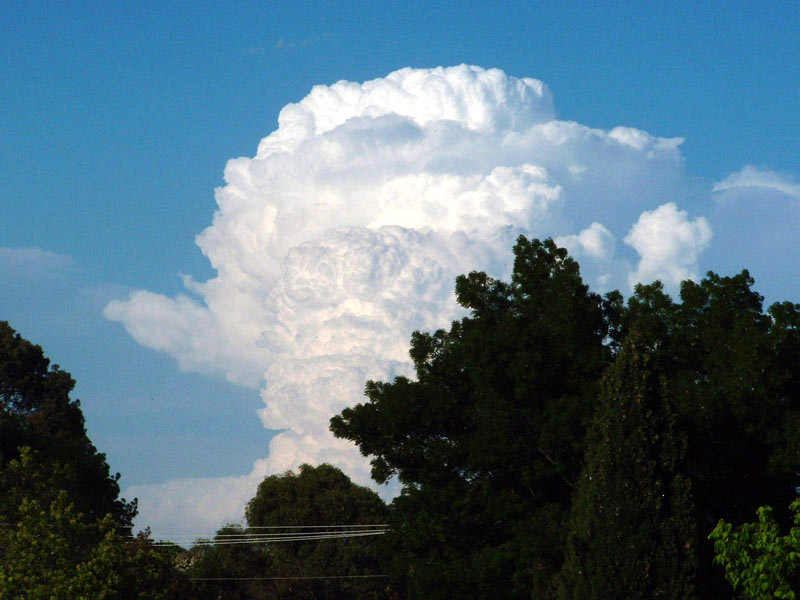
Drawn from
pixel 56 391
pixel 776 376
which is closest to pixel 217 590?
pixel 56 391

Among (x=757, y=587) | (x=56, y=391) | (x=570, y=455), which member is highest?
(x=56, y=391)

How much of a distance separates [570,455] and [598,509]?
32.0 ft

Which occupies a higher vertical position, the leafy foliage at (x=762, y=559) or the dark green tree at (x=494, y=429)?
the dark green tree at (x=494, y=429)

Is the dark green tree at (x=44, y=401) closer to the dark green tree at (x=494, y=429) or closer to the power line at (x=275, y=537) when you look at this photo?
the power line at (x=275, y=537)

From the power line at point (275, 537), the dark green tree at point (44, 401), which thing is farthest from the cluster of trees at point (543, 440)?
the power line at point (275, 537)

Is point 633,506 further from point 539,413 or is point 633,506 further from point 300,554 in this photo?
point 300,554

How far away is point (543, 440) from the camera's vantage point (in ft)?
99.1

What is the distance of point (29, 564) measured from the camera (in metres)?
27.9

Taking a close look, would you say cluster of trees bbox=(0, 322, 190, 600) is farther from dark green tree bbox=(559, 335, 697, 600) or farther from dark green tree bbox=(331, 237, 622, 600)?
dark green tree bbox=(559, 335, 697, 600)

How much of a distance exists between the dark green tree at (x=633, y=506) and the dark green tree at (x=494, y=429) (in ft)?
24.2

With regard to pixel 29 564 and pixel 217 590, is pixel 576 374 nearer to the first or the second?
pixel 29 564

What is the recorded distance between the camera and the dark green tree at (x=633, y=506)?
2012 cm

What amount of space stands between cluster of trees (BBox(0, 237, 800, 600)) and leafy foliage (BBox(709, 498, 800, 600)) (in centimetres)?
156

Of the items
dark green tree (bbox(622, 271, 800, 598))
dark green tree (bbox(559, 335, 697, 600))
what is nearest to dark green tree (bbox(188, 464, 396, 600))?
dark green tree (bbox(622, 271, 800, 598))
